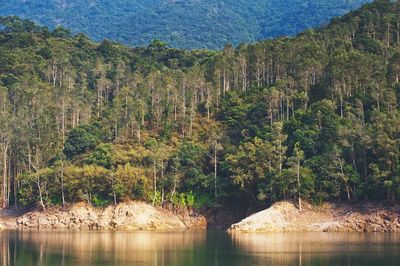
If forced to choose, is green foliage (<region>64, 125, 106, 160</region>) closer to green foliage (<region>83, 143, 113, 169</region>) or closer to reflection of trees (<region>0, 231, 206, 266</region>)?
green foliage (<region>83, 143, 113, 169</region>)

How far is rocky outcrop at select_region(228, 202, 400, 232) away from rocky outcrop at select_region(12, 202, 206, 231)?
9.45 metres

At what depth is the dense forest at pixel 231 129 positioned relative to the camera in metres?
85.4

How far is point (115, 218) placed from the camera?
9231 cm

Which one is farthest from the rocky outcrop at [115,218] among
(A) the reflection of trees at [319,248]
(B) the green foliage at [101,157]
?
(A) the reflection of trees at [319,248]

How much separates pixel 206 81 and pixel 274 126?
83.4ft

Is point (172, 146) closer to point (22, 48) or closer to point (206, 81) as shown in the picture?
point (206, 81)

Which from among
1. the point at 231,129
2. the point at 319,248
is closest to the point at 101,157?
the point at 231,129

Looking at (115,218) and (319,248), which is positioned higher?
(115,218)

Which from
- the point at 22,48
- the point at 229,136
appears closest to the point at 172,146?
the point at 229,136

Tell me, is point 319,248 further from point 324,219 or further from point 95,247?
point 324,219

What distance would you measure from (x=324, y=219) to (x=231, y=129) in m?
23.6

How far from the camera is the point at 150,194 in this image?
9419cm

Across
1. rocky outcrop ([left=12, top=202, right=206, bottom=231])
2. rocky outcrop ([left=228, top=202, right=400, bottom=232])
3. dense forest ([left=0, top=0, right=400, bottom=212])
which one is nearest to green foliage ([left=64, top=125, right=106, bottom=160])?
dense forest ([left=0, top=0, right=400, bottom=212])

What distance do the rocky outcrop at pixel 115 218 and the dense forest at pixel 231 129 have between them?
4.66 ft
